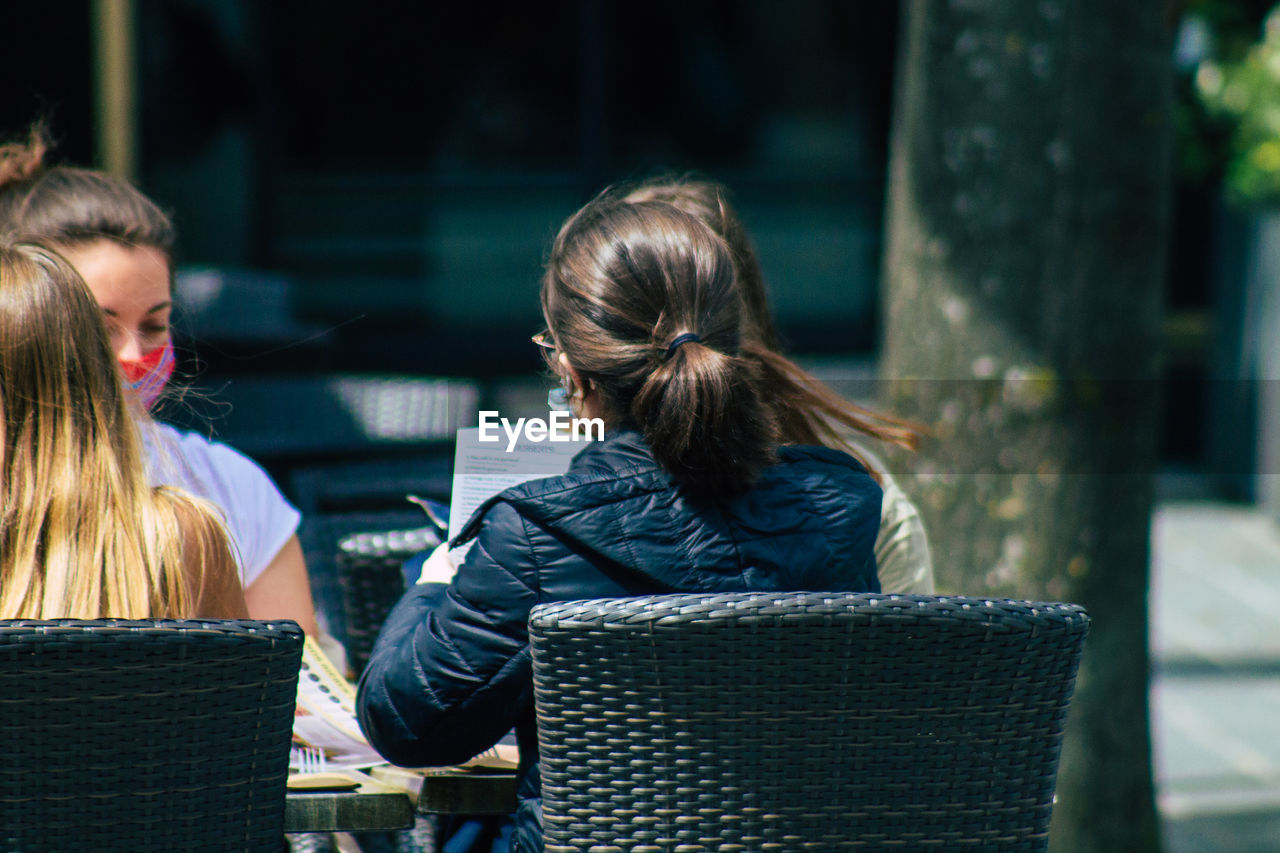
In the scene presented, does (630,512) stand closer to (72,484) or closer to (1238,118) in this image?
(72,484)

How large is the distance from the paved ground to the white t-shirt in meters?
2.53

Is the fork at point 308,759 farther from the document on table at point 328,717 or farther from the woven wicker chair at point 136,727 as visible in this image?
the woven wicker chair at point 136,727

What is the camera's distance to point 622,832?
1524mm

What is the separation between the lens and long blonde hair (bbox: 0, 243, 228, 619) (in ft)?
5.40

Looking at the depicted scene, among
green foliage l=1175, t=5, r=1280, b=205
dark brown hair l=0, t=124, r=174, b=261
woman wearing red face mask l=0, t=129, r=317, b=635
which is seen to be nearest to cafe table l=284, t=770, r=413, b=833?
woman wearing red face mask l=0, t=129, r=317, b=635

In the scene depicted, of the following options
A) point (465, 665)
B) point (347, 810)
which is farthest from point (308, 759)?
point (465, 665)

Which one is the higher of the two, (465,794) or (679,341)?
(679,341)

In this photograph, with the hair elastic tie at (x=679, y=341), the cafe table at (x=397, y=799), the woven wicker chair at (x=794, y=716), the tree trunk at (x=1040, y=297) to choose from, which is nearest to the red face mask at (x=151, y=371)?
the cafe table at (x=397, y=799)

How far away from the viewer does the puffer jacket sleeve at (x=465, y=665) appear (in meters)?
1.64

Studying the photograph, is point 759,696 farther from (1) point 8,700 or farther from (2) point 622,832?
(1) point 8,700

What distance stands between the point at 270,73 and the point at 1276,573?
18.0 feet

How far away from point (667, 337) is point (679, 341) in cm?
2

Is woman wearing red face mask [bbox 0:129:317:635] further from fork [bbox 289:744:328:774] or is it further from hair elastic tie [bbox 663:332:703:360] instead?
hair elastic tie [bbox 663:332:703:360]

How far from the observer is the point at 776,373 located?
2.20 metres
